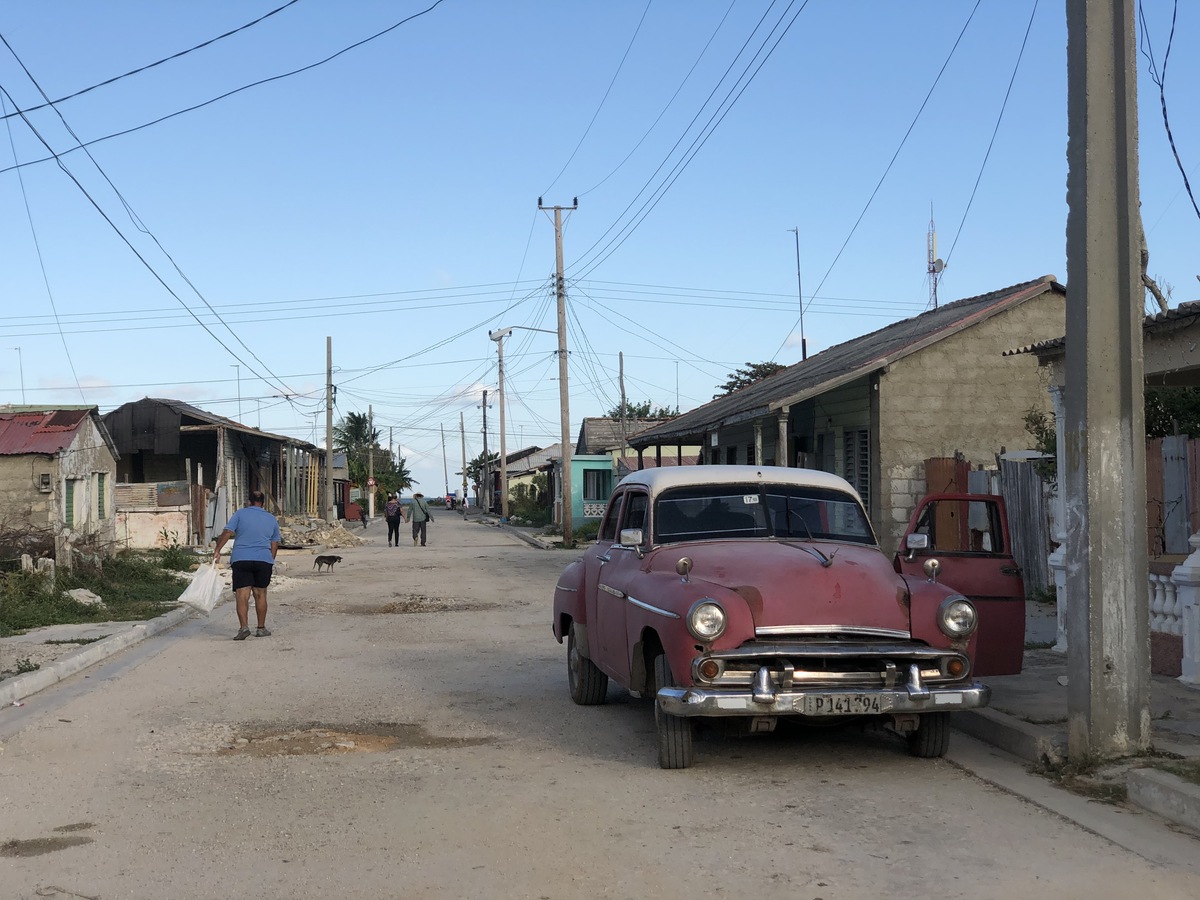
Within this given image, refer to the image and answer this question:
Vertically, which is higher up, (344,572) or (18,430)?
(18,430)

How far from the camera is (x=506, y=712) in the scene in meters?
9.04

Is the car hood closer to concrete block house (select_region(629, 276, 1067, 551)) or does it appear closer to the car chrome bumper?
the car chrome bumper

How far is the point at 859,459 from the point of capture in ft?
76.5

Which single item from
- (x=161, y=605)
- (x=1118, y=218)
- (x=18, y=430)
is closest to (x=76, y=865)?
(x=1118, y=218)

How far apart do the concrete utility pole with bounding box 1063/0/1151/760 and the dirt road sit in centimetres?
92

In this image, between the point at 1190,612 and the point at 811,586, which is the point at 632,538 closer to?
the point at 811,586

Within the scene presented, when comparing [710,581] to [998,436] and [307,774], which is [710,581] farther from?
[998,436]

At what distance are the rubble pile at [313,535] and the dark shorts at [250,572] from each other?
75.8 ft

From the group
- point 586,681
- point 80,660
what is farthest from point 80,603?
point 586,681

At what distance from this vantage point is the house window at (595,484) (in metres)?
54.8

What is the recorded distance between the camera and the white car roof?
8.52 m

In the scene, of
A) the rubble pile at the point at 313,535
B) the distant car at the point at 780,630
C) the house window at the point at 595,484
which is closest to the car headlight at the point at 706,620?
the distant car at the point at 780,630

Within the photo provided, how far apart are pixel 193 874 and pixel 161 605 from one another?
517 inches

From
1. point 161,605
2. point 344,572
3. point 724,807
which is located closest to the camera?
point 724,807
